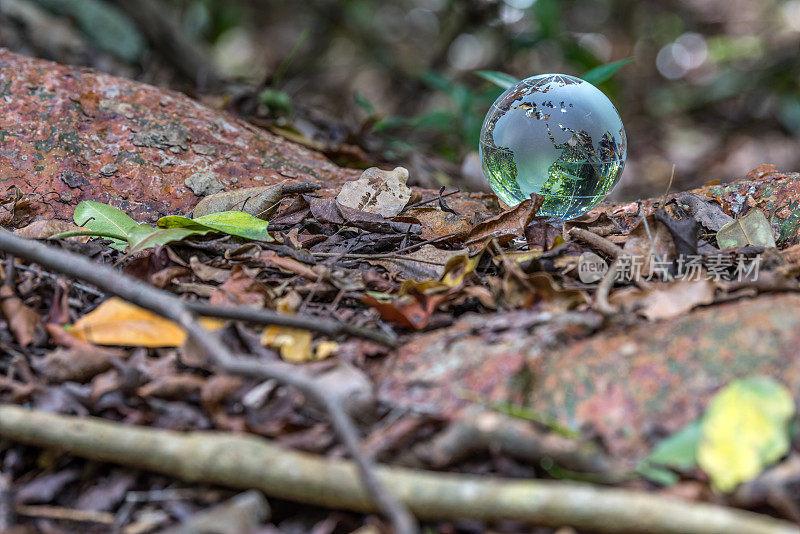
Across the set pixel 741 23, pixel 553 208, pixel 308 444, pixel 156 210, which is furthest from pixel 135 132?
pixel 741 23

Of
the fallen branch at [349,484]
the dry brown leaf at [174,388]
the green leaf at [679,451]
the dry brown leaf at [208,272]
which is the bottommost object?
the fallen branch at [349,484]

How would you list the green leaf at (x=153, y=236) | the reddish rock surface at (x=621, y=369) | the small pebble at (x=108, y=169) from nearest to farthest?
the reddish rock surface at (x=621, y=369) → the green leaf at (x=153, y=236) → the small pebble at (x=108, y=169)

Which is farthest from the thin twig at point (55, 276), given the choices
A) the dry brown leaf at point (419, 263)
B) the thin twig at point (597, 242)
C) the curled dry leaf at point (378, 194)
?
the thin twig at point (597, 242)

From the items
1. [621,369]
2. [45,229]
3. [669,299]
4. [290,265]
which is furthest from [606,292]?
[45,229]

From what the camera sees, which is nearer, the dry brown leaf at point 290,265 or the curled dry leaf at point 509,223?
the dry brown leaf at point 290,265

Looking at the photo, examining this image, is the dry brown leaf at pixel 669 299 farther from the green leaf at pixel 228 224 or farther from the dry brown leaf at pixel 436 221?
the green leaf at pixel 228 224

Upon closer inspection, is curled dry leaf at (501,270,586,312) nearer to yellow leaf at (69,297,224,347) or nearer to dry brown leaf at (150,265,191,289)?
yellow leaf at (69,297,224,347)

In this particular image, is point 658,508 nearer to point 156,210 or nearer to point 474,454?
point 474,454
